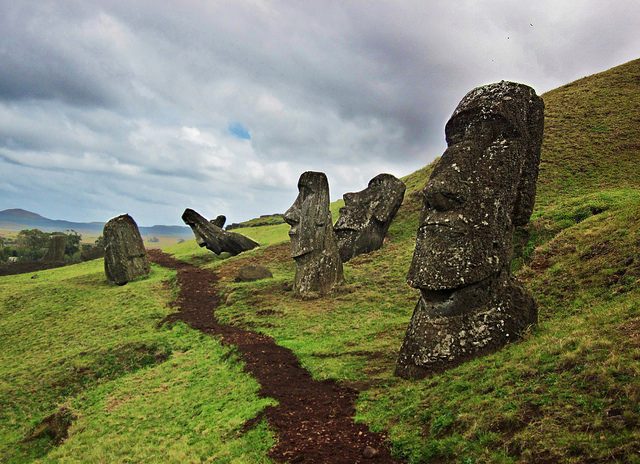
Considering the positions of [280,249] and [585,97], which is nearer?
[280,249]

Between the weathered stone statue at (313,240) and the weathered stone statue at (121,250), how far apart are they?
15316 millimetres

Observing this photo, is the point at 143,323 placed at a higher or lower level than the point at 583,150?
lower

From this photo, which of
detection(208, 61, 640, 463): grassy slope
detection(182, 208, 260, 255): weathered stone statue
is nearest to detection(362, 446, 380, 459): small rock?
detection(208, 61, 640, 463): grassy slope

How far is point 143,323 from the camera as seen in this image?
2434cm

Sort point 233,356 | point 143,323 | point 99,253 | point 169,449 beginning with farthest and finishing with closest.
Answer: point 99,253, point 143,323, point 233,356, point 169,449

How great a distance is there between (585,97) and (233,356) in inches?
1822

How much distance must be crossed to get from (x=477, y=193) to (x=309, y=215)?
1473 centimetres

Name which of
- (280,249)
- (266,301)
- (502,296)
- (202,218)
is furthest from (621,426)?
(202,218)

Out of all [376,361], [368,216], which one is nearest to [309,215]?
[368,216]

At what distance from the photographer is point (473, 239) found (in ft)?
38.5

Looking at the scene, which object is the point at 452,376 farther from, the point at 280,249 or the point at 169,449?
the point at 280,249

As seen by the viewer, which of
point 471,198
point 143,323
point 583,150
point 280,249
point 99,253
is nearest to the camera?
point 471,198

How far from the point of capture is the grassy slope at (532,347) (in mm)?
6746

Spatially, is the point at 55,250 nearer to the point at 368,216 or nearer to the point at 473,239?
the point at 368,216
